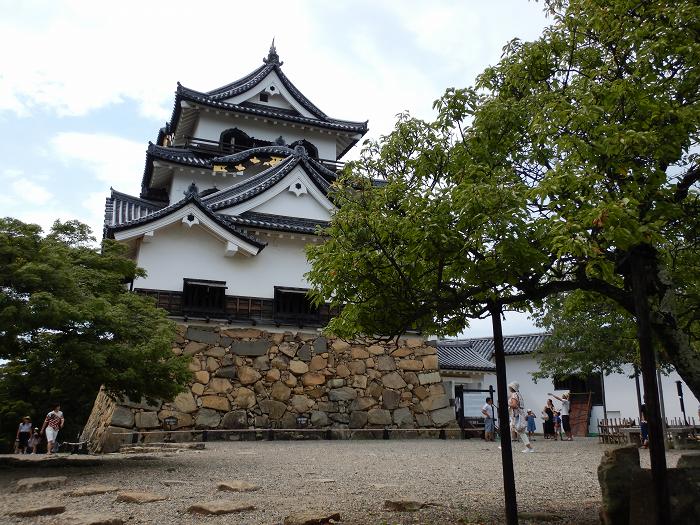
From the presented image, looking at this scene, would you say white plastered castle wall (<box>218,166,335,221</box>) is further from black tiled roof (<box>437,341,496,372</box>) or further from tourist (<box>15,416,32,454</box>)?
black tiled roof (<box>437,341,496,372</box>)

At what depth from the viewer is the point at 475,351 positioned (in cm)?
3338

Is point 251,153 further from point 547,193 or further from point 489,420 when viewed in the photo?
point 547,193

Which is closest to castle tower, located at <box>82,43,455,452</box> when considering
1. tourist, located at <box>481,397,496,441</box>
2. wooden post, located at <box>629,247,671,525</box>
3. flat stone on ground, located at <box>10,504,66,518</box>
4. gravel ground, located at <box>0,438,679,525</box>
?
tourist, located at <box>481,397,496,441</box>

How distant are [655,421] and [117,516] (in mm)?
4670

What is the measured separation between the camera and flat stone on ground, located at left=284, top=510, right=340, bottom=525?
484cm

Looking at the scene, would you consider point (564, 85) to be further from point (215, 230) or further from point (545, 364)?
point (545, 364)

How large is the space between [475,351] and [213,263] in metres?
20.5

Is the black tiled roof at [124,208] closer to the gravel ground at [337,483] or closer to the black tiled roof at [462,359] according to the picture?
the gravel ground at [337,483]

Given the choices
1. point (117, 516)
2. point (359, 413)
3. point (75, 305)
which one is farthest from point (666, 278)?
point (359, 413)

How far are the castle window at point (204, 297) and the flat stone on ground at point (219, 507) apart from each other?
11410mm

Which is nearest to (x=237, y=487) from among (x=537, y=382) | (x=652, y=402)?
(x=652, y=402)

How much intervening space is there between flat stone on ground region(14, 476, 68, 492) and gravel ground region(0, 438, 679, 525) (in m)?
0.14

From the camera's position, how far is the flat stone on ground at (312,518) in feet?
15.9

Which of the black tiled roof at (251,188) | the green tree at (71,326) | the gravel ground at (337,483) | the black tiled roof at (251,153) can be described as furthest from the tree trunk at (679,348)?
the black tiled roof at (251,153)
